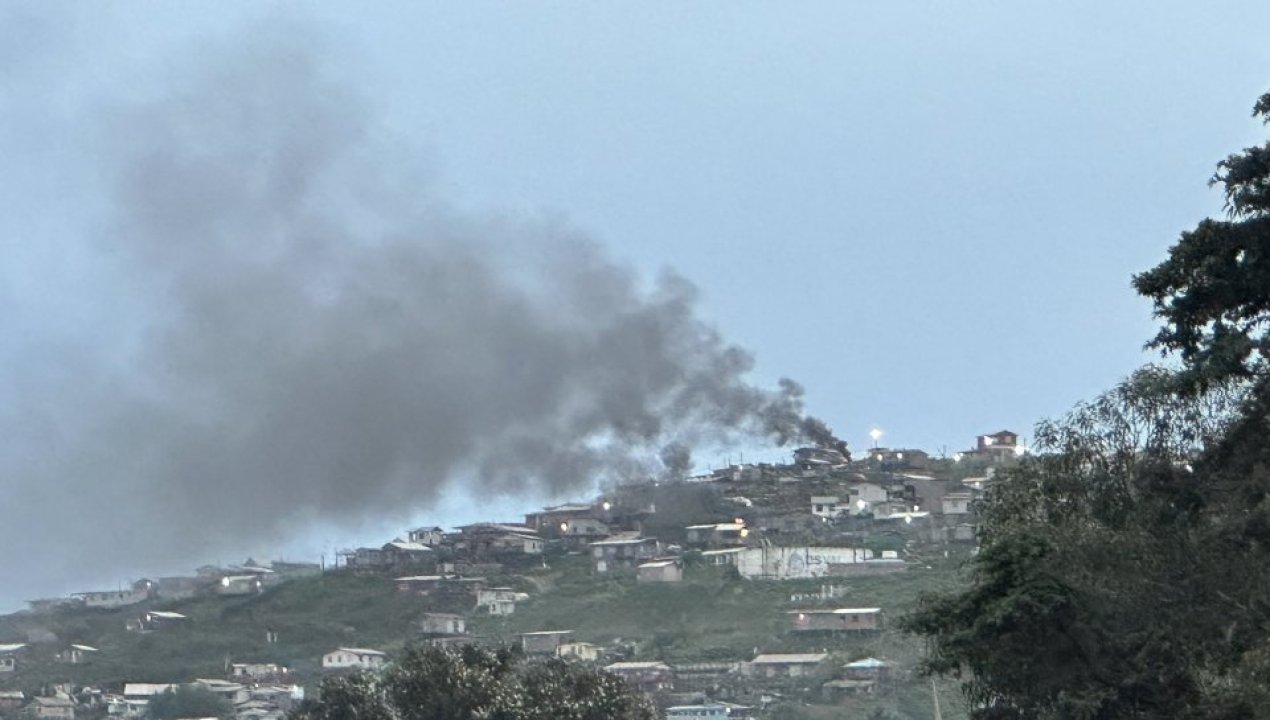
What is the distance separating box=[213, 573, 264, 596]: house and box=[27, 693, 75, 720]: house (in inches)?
1147

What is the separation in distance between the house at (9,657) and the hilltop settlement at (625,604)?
15.8 inches

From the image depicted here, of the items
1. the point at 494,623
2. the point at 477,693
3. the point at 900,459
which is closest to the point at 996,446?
the point at 900,459

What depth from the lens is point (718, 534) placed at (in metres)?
131

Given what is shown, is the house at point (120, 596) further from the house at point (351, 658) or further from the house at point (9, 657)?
the house at point (351, 658)

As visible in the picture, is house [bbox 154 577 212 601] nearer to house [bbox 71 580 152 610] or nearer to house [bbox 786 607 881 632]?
house [bbox 71 580 152 610]

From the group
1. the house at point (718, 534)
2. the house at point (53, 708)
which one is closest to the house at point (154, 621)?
the house at point (53, 708)

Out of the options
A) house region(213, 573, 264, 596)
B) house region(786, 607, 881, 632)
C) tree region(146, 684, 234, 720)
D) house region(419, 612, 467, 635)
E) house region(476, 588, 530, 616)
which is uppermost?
house region(213, 573, 264, 596)

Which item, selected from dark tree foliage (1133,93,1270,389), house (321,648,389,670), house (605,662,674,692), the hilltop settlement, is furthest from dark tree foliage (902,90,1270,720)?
house (321,648,389,670)

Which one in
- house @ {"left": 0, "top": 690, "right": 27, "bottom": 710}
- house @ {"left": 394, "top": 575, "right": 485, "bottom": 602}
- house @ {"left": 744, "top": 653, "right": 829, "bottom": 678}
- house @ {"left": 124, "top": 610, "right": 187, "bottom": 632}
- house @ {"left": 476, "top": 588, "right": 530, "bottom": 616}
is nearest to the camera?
house @ {"left": 744, "top": 653, "right": 829, "bottom": 678}

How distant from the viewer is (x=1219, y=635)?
103ft

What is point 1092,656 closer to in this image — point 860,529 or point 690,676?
point 690,676

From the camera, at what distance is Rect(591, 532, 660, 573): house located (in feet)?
412

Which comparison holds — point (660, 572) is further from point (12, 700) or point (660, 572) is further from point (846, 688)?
point (846, 688)

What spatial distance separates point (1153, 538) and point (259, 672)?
259ft
